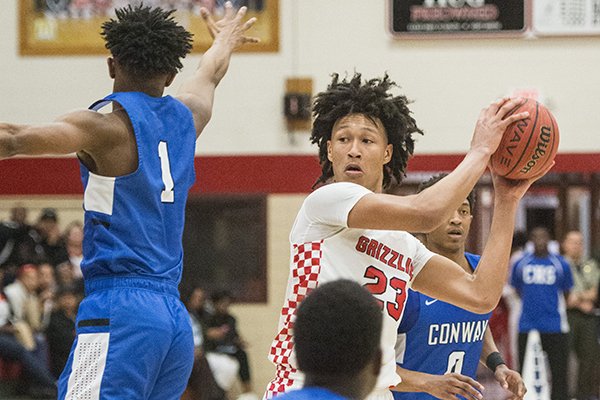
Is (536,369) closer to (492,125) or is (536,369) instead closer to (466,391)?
(466,391)

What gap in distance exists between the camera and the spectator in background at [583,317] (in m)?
11.5

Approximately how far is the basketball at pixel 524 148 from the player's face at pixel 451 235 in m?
1.37

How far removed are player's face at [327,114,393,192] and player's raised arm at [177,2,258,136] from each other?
20.9 inches

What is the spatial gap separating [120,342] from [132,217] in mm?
432

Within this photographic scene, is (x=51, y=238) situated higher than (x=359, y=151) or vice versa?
(x=359, y=151)

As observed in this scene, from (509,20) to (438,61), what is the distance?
0.93m

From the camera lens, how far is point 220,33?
194 inches

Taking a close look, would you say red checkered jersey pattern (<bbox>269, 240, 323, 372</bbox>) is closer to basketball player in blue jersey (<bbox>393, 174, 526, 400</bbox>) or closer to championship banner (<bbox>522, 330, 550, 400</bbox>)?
basketball player in blue jersey (<bbox>393, 174, 526, 400</bbox>)

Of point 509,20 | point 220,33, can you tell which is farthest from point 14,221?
point 220,33

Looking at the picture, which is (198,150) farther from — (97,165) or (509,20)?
(97,165)

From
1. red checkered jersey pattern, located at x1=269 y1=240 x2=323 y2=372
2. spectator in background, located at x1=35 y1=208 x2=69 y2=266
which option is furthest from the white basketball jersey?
spectator in background, located at x1=35 y1=208 x2=69 y2=266

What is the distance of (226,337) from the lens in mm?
11492

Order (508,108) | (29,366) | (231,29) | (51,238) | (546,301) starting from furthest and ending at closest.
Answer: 1. (51,238)
2. (546,301)
3. (29,366)
4. (231,29)
5. (508,108)

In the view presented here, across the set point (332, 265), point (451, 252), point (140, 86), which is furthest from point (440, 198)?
point (451, 252)
